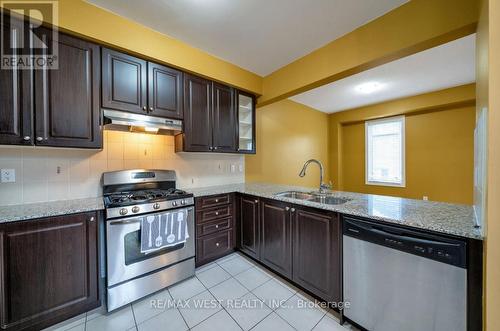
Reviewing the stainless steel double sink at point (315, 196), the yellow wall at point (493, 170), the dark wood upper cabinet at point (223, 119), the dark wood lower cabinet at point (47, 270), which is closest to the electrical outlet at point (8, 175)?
the dark wood lower cabinet at point (47, 270)

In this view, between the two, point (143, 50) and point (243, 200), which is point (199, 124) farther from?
point (243, 200)

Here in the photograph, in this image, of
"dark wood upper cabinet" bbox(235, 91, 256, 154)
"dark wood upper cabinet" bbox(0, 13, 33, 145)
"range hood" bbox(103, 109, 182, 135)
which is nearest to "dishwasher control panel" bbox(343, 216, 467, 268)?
"dark wood upper cabinet" bbox(235, 91, 256, 154)

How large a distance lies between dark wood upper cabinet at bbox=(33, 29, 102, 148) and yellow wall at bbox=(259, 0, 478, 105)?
7.10ft

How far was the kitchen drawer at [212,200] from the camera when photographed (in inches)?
88.5

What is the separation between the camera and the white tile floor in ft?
4.85

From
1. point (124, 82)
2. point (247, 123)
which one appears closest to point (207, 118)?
point (247, 123)

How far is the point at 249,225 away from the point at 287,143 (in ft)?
7.06

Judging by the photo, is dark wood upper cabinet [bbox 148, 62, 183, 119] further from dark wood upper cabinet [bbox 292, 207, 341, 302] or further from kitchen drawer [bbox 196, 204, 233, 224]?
dark wood upper cabinet [bbox 292, 207, 341, 302]

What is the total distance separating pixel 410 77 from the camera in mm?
3014

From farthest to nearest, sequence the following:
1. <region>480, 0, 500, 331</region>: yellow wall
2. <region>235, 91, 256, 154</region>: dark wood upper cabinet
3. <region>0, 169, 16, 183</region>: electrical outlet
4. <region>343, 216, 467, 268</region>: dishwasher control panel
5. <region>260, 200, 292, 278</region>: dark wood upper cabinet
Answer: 1. <region>235, 91, 256, 154</region>: dark wood upper cabinet
2. <region>260, 200, 292, 278</region>: dark wood upper cabinet
3. <region>0, 169, 16, 183</region>: electrical outlet
4. <region>343, 216, 467, 268</region>: dishwasher control panel
5. <region>480, 0, 500, 331</region>: yellow wall

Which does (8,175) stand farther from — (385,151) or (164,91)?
(385,151)

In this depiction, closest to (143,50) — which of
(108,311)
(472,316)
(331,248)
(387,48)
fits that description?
(387,48)

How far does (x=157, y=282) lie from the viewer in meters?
1.83

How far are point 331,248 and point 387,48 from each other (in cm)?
176
